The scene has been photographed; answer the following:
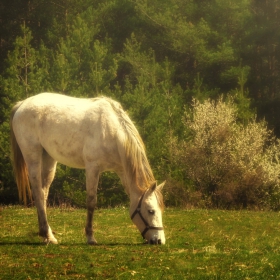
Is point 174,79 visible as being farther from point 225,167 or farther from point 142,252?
point 142,252

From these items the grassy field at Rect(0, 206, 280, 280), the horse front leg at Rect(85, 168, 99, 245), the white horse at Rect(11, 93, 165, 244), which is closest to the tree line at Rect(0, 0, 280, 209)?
the grassy field at Rect(0, 206, 280, 280)

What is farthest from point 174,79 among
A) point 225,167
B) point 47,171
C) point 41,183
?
point 41,183

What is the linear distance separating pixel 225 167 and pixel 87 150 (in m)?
13.9

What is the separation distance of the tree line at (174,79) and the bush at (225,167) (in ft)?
0.13

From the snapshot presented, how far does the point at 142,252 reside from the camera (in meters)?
8.83

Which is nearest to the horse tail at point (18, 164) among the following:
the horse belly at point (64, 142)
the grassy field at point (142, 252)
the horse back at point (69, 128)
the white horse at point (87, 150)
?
the white horse at point (87, 150)

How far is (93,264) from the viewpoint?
307 inches

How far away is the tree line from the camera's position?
2339 cm

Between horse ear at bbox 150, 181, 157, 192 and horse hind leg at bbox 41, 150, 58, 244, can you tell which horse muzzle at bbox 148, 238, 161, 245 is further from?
horse hind leg at bbox 41, 150, 58, 244

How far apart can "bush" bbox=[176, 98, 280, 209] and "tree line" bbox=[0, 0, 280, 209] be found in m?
0.04

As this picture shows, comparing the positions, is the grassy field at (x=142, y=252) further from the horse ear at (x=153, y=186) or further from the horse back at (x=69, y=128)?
the horse back at (x=69, y=128)

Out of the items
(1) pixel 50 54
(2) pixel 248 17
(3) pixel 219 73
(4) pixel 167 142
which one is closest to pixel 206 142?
(4) pixel 167 142

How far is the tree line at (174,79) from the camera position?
76.7 feet

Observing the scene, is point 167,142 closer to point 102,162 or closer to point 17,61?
point 17,61
